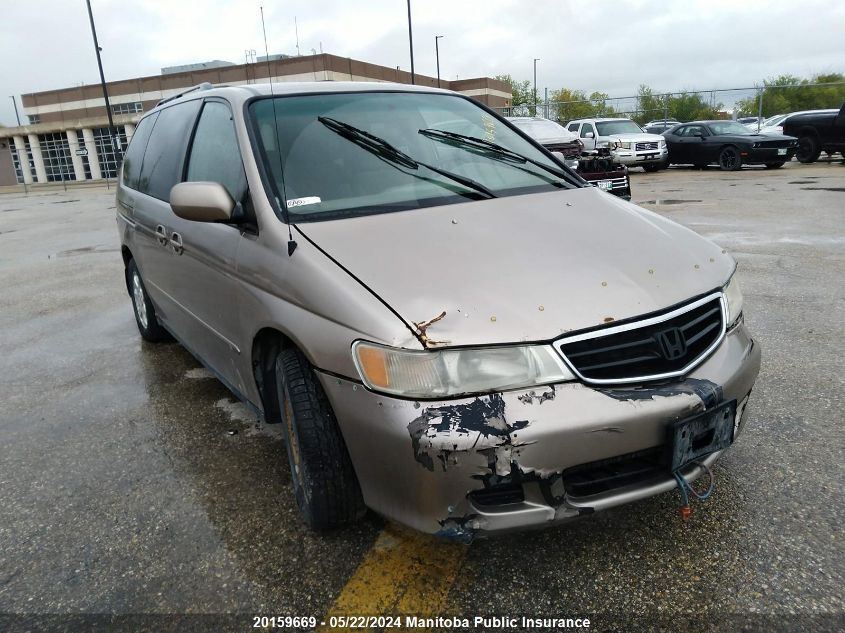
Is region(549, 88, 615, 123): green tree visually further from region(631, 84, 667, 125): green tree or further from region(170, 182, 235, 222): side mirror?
region(170, 182, 235, 222): side mirror

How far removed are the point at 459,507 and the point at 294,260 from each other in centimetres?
102

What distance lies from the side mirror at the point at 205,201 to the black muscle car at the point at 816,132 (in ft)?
64.3

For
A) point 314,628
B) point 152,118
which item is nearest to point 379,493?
point 314,628

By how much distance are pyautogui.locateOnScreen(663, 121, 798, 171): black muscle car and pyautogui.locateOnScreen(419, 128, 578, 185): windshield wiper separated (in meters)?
17.5

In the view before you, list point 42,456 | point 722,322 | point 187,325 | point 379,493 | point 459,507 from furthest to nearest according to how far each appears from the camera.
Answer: point 187,325, point 42,456, point 722,322, point 379,493, point 459,507

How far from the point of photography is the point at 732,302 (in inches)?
95.0

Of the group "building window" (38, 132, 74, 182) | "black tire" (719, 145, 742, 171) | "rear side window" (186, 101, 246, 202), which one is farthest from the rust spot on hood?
"building window" (38, 132, 74, 182)

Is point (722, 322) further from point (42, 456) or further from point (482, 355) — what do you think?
point (42, 456)

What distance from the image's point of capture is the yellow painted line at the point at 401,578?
2031mm

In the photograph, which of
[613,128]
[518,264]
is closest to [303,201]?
[518,264]

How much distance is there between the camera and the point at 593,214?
272 cm

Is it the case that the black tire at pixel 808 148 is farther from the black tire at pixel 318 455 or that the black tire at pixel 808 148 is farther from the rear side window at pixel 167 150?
the black tire at pixel 318 455

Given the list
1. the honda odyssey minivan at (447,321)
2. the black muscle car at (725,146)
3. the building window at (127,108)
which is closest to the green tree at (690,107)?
the black muscle car at (725,146)

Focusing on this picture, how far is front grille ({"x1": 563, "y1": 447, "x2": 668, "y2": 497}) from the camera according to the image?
194 centimetres
